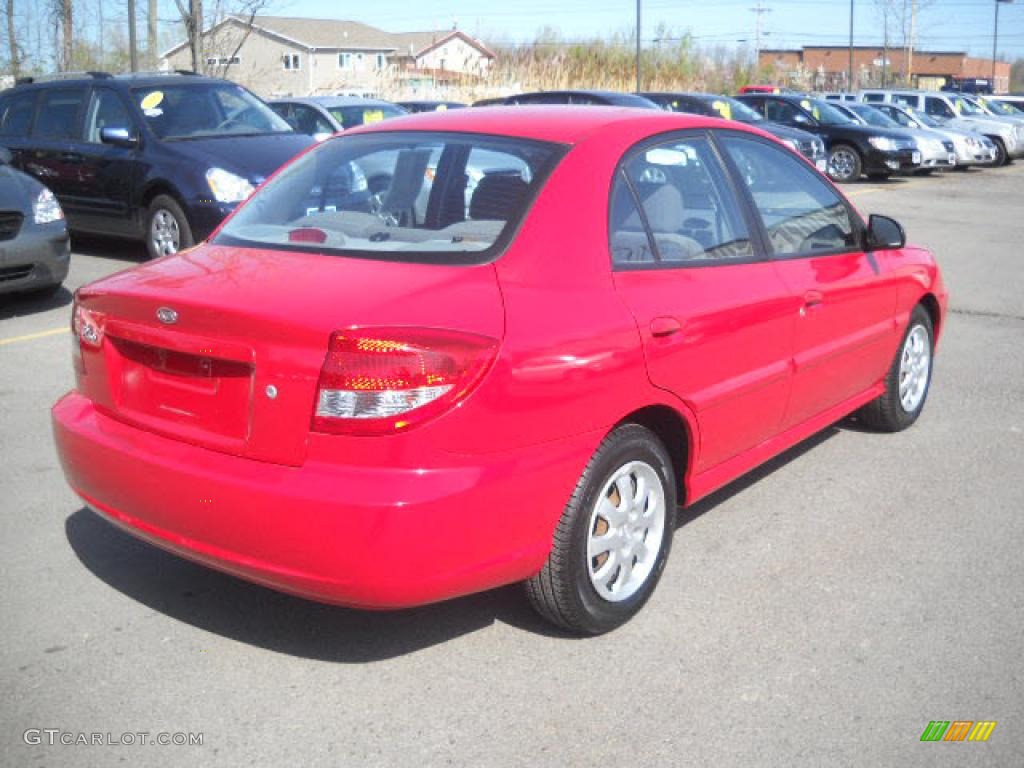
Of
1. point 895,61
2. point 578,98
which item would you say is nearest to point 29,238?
point 578,98

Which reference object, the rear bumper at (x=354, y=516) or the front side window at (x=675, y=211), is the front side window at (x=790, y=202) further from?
the rear bumper at (x=354, y=516)

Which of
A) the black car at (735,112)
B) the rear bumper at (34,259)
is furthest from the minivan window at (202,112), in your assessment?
the black car at (735,112)

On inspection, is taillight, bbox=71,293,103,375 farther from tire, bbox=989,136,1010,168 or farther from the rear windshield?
tire, bbox=989,136,1010,168

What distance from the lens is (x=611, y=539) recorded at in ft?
12.3

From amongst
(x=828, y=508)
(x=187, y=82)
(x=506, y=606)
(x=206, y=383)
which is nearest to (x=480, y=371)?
(x=206, y=383)

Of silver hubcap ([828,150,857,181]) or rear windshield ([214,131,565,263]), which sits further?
silver hubcap ([828,150,857,181])

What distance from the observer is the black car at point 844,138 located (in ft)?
76.6

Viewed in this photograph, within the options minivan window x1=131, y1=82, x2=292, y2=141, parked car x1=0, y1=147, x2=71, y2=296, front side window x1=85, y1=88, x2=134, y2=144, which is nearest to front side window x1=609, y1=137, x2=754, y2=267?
parked car x1=0, y1=147, x2=71, y2=296

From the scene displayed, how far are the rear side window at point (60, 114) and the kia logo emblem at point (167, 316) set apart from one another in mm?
9004

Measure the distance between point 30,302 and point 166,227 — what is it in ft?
5.35

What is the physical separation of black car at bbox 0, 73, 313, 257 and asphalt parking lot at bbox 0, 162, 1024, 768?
553 cm

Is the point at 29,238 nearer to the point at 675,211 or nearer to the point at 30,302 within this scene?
the point at 30,302

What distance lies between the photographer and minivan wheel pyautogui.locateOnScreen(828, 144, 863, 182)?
23656mm

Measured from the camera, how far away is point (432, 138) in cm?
430
